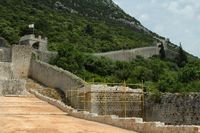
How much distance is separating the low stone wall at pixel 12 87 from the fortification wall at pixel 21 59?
7.42 meters

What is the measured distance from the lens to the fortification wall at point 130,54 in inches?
2296

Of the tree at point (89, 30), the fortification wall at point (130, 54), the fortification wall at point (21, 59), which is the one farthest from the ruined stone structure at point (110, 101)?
the tree at point (89, 30)

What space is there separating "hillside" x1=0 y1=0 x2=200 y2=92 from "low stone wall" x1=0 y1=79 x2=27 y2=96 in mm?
7354

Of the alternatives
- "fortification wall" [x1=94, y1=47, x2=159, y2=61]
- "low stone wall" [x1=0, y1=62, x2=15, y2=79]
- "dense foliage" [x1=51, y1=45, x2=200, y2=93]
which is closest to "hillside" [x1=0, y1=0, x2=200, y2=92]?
"dense foliage" [x1=51, y1=45, x2=200, y2=93]

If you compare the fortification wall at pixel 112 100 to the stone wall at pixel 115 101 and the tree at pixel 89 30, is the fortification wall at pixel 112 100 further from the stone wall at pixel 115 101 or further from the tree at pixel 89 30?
the tree at pixel 89 30

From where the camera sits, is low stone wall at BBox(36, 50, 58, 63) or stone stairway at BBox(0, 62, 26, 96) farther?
low stone wall at BBox(36, 50, 58, 63)

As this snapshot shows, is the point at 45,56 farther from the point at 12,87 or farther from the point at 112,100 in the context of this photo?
the point at 112,100

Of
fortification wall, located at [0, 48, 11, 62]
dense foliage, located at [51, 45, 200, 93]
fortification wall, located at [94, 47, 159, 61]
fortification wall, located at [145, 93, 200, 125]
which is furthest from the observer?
fortification wall, located at [94, 47, 159, 61]

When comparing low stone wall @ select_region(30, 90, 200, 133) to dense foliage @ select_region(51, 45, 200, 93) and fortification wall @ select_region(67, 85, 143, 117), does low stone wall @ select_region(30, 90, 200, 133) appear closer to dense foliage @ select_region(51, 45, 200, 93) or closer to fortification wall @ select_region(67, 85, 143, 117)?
fortification wall @ select_region(67, 85, 143, 117)

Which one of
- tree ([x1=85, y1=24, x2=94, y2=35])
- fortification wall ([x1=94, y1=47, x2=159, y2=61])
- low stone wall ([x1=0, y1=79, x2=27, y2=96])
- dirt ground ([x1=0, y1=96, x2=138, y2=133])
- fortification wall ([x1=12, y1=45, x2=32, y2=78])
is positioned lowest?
dirt ground ([x1=0, y1=96, x2=138, y2=133])

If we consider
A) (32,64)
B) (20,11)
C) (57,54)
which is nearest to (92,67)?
(57,54)

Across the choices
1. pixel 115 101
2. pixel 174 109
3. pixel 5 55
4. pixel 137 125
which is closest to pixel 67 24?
pixel 5 55

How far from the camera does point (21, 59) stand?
42.1 meters

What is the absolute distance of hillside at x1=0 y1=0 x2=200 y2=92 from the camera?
136 feet
